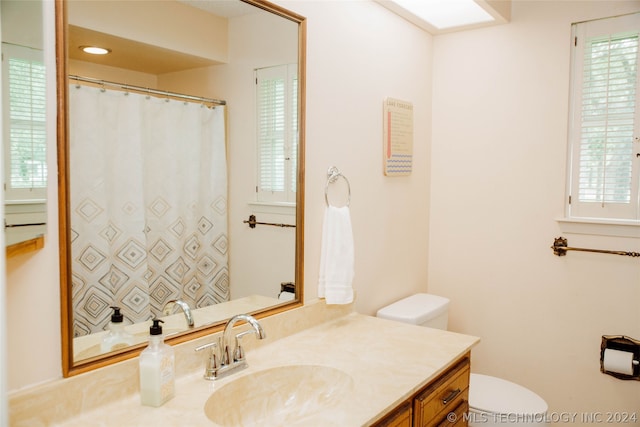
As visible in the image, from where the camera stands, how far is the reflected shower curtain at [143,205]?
4.14ft

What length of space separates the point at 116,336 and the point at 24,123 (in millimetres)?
593

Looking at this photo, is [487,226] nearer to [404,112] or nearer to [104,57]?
[404,112]

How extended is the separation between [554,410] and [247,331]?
1801mm

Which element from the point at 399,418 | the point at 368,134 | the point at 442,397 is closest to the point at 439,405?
the point at 442,397

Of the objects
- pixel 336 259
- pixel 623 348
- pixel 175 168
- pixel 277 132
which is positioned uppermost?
pixel 277 132

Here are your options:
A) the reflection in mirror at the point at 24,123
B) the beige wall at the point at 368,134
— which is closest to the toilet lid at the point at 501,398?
the beige wall at the point at 368,134

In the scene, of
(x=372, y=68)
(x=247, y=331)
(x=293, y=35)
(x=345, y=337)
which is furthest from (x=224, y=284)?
(x=372, y=68)

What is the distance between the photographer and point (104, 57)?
51.0 inches

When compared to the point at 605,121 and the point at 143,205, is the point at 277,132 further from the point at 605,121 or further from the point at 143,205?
the point at 605,121

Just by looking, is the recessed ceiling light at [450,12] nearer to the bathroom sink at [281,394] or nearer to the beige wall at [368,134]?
the beige wall at [368,134]

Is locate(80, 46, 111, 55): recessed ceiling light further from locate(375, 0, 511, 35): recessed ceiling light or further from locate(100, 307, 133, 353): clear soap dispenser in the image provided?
locate(375, 0, 511, 35): recessed ceiling light

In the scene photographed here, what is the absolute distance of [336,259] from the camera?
2.01m

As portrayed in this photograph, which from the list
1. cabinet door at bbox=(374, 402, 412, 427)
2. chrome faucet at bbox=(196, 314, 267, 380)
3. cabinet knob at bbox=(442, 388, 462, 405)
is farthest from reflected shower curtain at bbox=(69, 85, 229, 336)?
cabinet knob at bbox=(442, 388, 462, 405)

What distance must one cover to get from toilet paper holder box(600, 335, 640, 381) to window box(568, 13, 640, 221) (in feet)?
1.85
